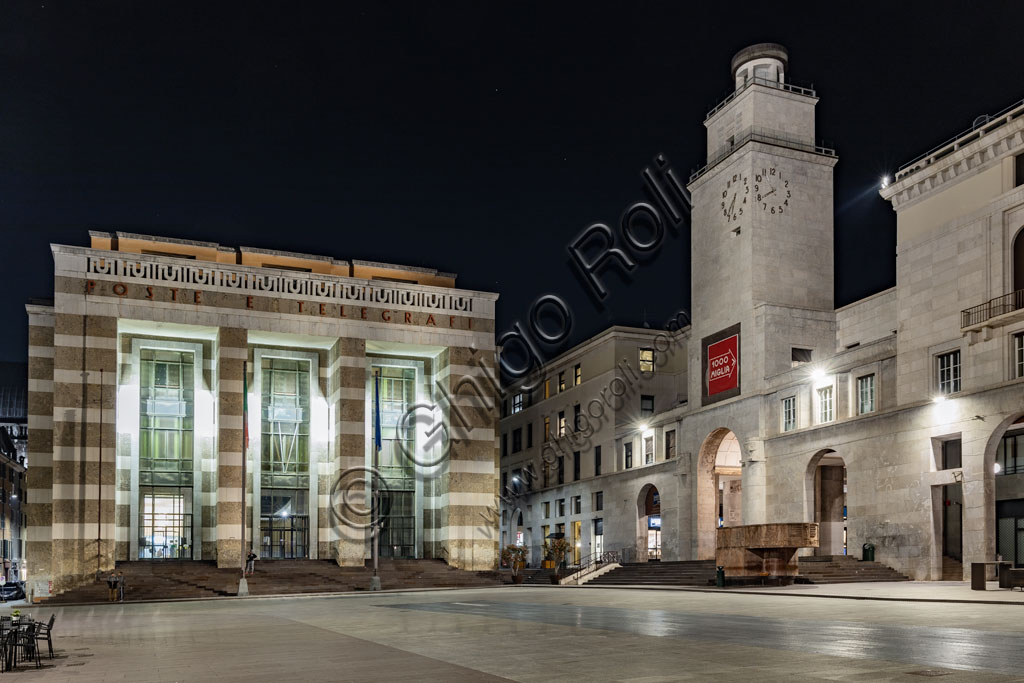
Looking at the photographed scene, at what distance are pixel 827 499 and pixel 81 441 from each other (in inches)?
1607

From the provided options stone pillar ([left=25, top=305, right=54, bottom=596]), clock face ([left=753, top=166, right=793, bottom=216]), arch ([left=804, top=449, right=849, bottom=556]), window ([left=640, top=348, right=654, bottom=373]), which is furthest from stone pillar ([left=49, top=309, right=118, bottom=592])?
window ([left=640, top=348, right=654, bottom=373])

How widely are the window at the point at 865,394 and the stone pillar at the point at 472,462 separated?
2351cm

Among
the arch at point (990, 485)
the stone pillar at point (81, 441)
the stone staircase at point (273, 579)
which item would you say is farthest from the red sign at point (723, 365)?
the stone pillar at point (81, 441)

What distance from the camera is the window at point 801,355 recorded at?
54.9 m

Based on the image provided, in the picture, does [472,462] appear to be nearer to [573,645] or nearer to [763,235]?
[763,235]

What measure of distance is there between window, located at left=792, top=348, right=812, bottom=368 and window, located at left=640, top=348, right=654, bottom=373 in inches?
855

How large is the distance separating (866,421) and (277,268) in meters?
34.8

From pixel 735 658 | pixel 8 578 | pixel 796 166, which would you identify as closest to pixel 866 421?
pixel 796 166

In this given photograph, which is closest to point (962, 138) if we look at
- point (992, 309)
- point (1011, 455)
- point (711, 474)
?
point (992, 309)

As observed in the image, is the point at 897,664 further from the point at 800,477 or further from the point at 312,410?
the point at 312,410

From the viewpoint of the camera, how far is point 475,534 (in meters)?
60.1

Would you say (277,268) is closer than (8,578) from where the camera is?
Yes

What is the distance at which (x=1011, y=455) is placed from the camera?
1861 inches

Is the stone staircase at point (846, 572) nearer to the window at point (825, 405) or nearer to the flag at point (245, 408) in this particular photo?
the window at point (825, 405)
